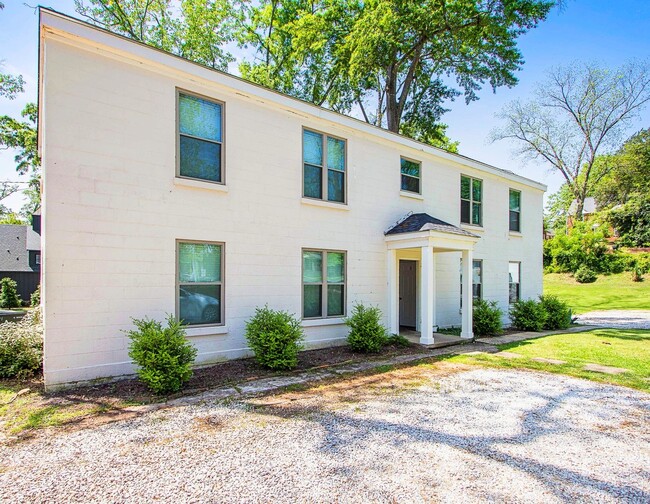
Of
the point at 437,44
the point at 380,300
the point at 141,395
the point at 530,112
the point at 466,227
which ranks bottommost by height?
the point at 141,395

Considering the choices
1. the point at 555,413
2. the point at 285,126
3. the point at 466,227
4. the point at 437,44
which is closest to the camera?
the point at 555,413

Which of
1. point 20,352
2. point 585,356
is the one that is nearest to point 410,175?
point 585,356

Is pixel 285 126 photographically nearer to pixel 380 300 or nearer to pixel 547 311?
pixel 380 300

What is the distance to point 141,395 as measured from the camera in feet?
18.7

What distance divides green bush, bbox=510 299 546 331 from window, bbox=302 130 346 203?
25.8ft

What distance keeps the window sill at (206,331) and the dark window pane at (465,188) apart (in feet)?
30.3

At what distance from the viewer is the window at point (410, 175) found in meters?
11.3

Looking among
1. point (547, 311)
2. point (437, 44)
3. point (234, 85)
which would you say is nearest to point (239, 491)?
point (234, 85)

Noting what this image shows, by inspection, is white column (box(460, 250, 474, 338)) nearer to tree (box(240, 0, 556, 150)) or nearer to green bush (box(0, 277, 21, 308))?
tree (box(240, 0, 556, 150))

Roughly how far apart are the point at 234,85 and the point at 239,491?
6.98 m

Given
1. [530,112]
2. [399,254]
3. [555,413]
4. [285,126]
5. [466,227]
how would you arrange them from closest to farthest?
[555,413], [285,126], [399,254], [466,227], [530,112]

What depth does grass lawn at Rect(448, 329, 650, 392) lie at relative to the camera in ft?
22.9

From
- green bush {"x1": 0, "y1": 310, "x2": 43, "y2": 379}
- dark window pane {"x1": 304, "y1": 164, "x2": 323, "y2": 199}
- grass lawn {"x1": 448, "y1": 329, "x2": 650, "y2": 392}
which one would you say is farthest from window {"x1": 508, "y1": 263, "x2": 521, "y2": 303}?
green bush {"x1": 0, "y1": 310, "x2": 43, "y2": 379}

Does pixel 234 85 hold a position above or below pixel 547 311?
above
